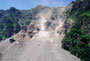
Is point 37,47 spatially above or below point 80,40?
below

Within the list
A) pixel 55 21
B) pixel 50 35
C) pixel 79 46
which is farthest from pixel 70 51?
pixel 55 21

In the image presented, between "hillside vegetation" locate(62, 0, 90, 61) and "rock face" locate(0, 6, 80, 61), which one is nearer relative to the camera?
"hillside vegetation" locate(62, 0, 90, 61)

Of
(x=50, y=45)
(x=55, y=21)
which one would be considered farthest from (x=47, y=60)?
(x=55, y=21)

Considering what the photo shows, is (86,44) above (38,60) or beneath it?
above

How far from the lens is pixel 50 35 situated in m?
113

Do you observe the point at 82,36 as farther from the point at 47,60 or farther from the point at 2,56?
the point at 2,56

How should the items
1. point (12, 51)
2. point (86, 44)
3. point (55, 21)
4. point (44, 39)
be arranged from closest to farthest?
point (86, 44), point (12, 51), point (44, 39), point (55, 21)

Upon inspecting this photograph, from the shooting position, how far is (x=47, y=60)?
6844 cm

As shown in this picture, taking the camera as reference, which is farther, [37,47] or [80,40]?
[37,47]

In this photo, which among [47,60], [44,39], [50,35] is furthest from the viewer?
[50,35]

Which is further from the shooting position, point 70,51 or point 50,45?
point 50,45

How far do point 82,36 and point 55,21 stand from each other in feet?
227

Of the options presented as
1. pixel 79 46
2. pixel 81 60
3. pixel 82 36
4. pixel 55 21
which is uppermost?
pixel 55 21

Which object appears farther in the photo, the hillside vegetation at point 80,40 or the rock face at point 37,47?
the rock face at point 37,47
